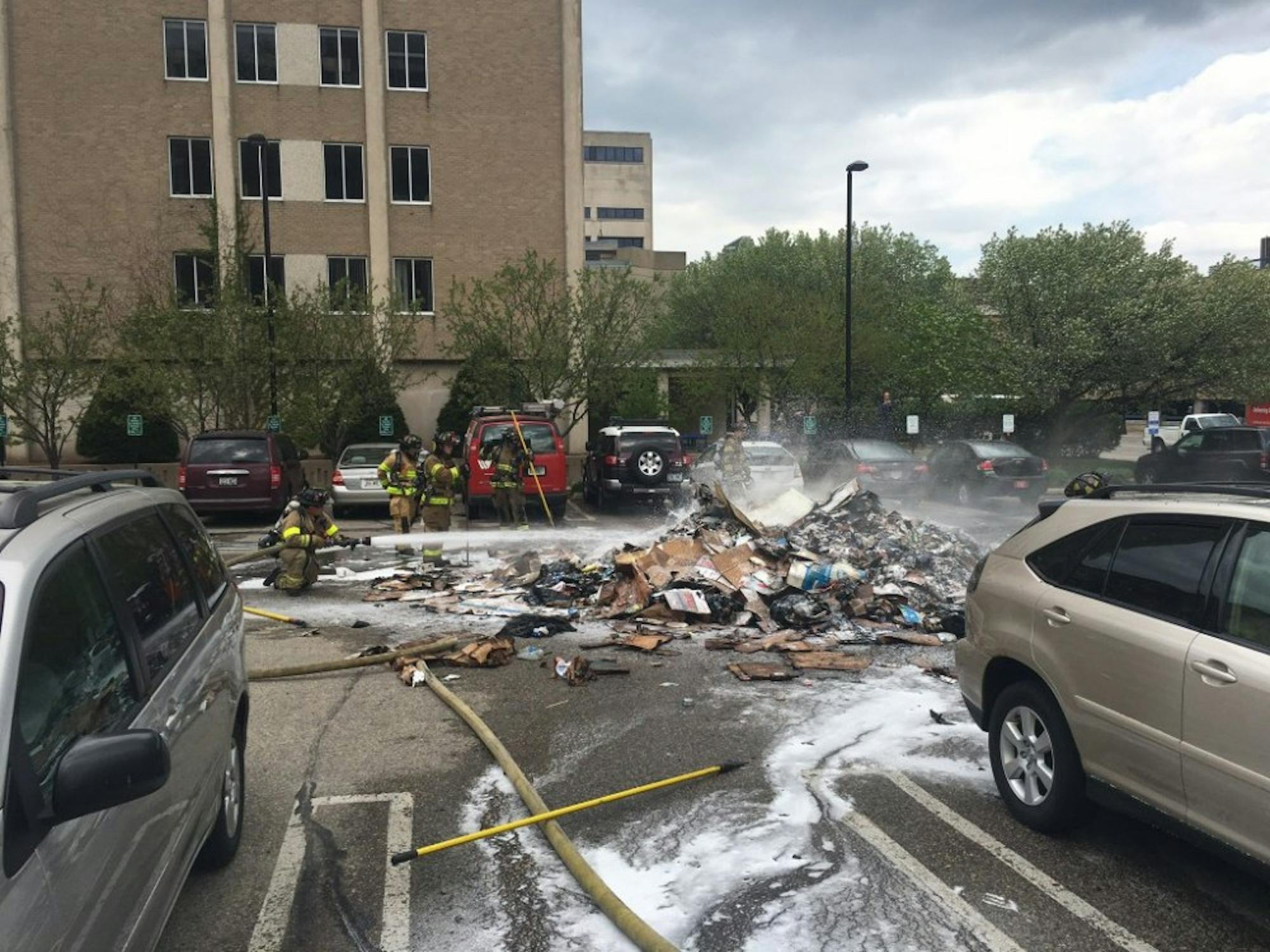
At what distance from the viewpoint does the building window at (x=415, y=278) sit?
103 feet

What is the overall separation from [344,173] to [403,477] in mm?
18996

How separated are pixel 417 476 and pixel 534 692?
28.7 ft

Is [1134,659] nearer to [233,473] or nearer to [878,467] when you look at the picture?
[233,473]

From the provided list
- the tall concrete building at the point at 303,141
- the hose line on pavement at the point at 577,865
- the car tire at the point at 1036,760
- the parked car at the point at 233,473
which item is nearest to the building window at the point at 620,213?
the tall concrete building at the point at 303,141

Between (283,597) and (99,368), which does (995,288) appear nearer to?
(99,368)

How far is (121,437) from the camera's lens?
28.0 m

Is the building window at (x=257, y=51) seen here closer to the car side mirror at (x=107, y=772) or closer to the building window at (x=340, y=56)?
the building window at (x=340, y=56)

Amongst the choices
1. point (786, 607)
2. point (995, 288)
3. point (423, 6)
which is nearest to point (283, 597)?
point (786, 607)

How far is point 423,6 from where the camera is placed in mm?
31203

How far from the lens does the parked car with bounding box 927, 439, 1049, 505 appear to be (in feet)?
66.9

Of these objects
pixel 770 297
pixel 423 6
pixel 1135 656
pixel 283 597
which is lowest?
pixel 283 597

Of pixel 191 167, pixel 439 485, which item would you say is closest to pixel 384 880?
pixel 439 485

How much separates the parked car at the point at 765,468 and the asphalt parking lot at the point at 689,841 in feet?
41.8

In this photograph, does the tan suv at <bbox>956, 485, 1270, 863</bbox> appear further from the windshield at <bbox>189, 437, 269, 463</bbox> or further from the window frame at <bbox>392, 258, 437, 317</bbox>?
the window frame at <bbox>392, 258, 437, 317</bbox>
